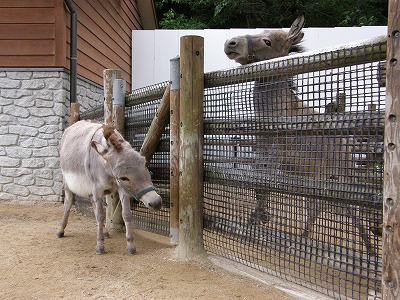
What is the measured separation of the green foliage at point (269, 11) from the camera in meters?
19.9

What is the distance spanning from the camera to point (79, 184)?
15.8ft

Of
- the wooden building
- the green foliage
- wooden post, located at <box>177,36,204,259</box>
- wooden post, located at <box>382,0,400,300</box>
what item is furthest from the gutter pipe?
the green foliage

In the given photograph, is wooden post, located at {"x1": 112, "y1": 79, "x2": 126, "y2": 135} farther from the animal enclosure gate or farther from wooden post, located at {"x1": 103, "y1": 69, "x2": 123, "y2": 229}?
the animal enclosure gate

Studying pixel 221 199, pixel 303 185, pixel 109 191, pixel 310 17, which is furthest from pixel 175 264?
pixel 310 17

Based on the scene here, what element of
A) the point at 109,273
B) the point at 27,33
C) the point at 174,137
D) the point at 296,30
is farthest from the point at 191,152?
the point at 27,33

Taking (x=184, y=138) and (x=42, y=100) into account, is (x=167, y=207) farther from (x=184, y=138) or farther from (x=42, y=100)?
(x=42, y=100)

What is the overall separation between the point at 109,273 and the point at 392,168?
2.62m

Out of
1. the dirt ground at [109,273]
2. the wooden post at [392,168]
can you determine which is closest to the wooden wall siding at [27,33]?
the dirt ground at [109,273]

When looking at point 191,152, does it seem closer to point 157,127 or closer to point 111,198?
point 157,127

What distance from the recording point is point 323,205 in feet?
9.71

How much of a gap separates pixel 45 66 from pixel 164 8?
14.9m

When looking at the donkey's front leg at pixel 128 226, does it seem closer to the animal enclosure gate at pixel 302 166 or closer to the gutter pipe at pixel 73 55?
the animal enclosure gate at pixel 302 166

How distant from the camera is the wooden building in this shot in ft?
26.1

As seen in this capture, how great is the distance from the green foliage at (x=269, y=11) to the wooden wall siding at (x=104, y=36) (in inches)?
259
